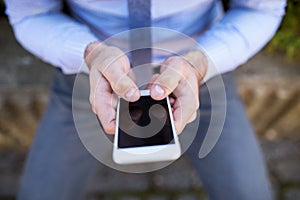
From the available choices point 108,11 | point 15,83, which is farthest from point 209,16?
point 15,83

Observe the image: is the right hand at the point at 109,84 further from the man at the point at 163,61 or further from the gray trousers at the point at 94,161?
the gray trousers at the point at 94,161

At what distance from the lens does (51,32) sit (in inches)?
36.5

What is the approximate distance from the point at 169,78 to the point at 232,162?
0.28m

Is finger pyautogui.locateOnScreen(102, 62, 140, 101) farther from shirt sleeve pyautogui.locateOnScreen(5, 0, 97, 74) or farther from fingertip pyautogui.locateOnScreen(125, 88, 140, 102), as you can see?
shirt sleeve pyautogui.locateOnScreen(5, 0, 97, 74)

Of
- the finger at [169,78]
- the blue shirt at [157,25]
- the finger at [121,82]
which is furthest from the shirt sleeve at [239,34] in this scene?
the finger at [121,82]

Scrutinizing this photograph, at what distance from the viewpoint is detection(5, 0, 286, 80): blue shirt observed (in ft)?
2.96

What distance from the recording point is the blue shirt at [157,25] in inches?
35.5

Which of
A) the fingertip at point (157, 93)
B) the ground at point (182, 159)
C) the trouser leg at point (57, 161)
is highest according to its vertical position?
the fingertip at point (157, 93)

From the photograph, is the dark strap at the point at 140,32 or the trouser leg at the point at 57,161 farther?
the trouser leg at the point at 57,161

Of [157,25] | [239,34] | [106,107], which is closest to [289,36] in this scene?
[239,34]

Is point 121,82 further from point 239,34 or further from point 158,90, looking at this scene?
point 239,34

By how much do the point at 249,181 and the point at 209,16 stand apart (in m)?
0.37

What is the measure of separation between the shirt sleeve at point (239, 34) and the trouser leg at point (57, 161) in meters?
0.32

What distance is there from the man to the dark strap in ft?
0.17
